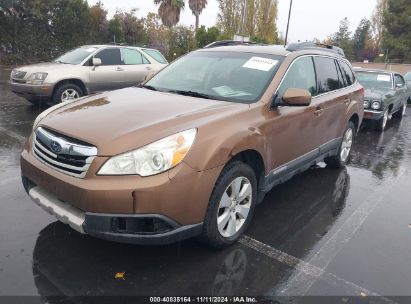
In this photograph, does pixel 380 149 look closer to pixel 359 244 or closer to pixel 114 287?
pixel 359 244

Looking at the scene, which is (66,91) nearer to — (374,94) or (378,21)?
(374,94)

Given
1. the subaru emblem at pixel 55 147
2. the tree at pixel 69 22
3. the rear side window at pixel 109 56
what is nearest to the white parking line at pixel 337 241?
the subaru emblem at pixel 55 147

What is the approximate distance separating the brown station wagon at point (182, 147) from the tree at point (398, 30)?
150 feet

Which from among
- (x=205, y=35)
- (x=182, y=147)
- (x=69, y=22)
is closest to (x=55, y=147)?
(x=182, y=147)

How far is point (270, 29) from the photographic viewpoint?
43.6 m

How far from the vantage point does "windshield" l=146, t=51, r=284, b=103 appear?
12.9ft

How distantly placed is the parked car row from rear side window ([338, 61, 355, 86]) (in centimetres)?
110

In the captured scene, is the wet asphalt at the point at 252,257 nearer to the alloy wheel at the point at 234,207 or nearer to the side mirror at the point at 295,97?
the alloy wheel at the point at 234,207

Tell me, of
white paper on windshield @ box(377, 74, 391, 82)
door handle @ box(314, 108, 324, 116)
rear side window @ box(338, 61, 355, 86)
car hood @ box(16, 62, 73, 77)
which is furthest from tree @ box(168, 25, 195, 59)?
door handle @ box(314, 108, 324, 116)

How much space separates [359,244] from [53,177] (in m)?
2.81

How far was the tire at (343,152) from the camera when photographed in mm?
5848

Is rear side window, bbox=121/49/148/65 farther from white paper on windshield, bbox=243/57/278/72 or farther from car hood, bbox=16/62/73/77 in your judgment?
white paper on windshield, bbox=243/57/278/72

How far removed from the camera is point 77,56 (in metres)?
9.76

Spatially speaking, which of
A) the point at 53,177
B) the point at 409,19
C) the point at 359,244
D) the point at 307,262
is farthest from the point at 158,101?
the point at 409,19
